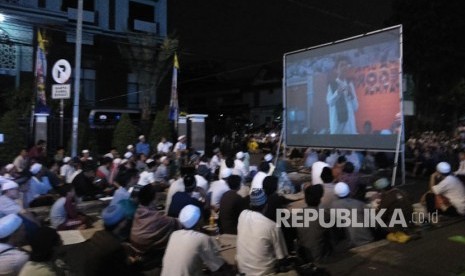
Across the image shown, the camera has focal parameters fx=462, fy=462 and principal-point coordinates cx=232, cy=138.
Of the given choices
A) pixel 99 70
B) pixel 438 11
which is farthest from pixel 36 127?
pixel 438 11

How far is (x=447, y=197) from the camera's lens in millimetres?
8648

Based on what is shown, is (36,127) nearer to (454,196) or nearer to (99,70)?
(99,70)

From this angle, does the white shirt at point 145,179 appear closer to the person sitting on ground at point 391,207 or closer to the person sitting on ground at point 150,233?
the person sitting on ground at point 150,233

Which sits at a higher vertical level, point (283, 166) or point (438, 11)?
point (438, 11)

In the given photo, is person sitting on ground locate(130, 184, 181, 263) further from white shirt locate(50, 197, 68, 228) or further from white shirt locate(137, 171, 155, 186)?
white shirt locate(137, 171, 155, 186)

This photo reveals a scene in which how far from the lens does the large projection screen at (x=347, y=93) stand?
484 inches

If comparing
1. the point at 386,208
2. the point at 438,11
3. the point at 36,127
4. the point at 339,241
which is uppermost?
the point at 438,11

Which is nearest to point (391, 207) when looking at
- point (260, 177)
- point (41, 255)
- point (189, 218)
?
point (260, 177)

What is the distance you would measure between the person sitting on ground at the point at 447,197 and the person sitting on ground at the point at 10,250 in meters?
7.20

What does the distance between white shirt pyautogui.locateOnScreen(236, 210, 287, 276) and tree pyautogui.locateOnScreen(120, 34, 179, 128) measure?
838 inches

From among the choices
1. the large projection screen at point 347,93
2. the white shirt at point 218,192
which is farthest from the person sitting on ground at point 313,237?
the large projection screen at point 347,93

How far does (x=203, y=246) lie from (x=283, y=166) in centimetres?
818

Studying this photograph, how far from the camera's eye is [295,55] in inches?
Answer: 606

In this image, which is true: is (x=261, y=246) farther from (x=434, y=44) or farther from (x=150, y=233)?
(x=434, y=44)
